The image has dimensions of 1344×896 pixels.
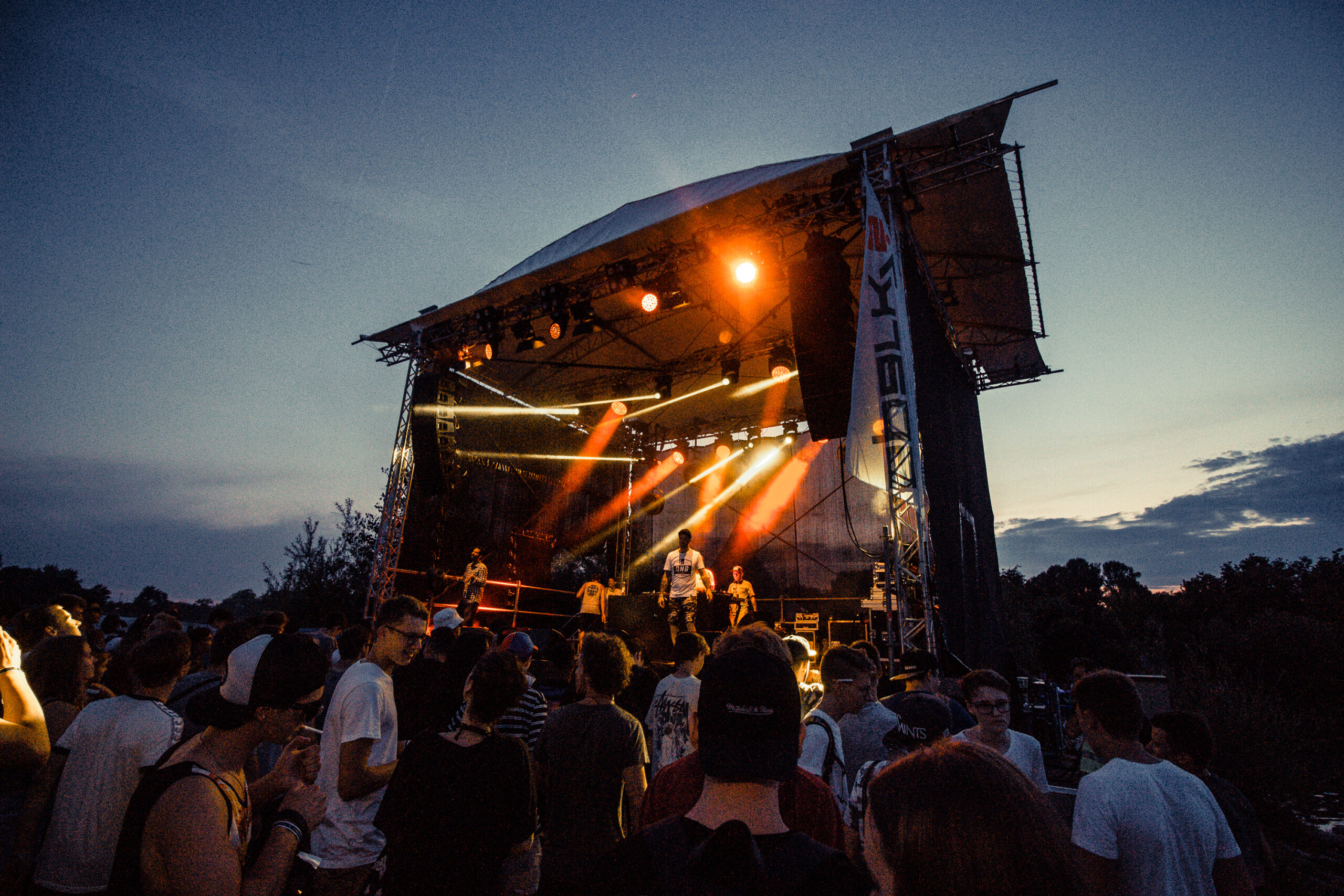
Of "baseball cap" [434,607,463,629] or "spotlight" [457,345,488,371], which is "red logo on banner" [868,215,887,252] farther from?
"spotlight" [457,345,488,371]

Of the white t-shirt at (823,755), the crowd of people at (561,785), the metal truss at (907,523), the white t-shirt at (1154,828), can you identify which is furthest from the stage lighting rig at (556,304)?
the white t-shirt at (1154,828)

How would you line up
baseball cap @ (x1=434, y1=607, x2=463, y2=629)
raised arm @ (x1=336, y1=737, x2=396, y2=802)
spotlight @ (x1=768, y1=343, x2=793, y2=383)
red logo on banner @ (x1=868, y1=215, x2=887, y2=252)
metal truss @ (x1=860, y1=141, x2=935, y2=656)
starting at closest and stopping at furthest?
1. raised arm @ (x1=336, y1=737, x2=396, y2=802)
2. metal truss @ (x1=860, y1=141, x2=935, y2=656)
3. red logo on banner @ (x1=868, y1=215, x2=887, y2=252)
4. baseball cap @ (x1=434, y1=607, x2=463, y2=629)
5. spotlight @ (x1=768, y1=343, x2=793, y2=383)

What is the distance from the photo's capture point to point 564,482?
17797 millimetres

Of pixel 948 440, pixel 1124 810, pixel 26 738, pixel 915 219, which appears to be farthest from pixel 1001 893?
pixel 915 219

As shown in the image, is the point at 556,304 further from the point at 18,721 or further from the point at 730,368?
the point at 18,721

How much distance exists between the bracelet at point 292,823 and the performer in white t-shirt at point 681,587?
861cm

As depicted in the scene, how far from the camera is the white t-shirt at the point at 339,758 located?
7.56ft

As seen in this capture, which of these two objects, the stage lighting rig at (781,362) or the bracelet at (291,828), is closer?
the bracelet at (291,828)

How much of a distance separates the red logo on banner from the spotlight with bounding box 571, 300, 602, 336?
4.67 m

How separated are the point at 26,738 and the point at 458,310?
380 inches

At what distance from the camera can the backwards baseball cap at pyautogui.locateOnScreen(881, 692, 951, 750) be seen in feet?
6.74

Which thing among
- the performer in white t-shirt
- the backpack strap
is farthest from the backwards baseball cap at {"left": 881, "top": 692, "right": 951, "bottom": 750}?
the performer in white t-shirt

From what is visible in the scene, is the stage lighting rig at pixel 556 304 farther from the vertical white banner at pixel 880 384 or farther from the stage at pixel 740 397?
the vertical white banner at pixel 880 384

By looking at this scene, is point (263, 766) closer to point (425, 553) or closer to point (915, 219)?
point (915, 219)
